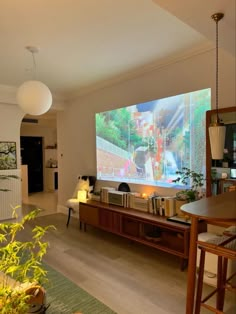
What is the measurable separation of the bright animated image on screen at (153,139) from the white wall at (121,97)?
0.41ft

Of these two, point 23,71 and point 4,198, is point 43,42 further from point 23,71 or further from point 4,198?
point 4,198

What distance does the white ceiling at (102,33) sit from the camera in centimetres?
182

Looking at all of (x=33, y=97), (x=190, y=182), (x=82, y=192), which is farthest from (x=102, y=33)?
(x=82, y=192)

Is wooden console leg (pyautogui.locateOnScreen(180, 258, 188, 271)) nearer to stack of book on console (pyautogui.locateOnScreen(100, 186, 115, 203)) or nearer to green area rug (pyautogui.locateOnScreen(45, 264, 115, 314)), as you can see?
green area rug (pyautogui.locateOnScreen(45, 264, 115, 314))

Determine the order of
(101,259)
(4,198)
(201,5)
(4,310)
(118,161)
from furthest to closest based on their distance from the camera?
(4,198), (118,161), (101,259), (201,5), (4,310)

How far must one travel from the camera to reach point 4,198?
15.6 ft

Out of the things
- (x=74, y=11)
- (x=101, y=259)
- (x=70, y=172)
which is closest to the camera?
(x=74, y=11)

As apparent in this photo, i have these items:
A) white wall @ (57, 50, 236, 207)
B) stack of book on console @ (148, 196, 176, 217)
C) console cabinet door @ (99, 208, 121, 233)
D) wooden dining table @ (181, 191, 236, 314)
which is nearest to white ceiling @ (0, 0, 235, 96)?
white wall @ (57, 50, 236, 207)

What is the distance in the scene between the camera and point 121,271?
114 inches

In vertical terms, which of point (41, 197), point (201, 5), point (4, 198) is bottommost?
point (41, 197)

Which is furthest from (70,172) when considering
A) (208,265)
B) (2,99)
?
(208,265)

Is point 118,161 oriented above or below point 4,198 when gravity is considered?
above

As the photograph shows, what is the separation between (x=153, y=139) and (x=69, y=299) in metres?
2.38

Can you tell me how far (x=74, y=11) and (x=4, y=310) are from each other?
7.46ft
